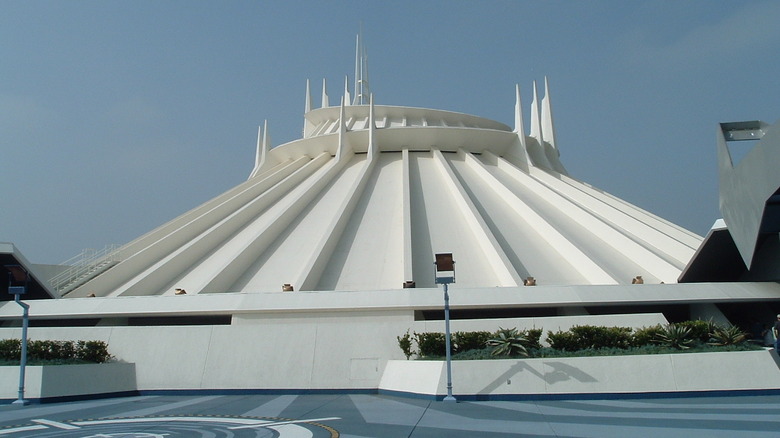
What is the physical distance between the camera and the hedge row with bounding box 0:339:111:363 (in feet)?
45.8

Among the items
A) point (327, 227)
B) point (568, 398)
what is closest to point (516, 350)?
point (568, 398)

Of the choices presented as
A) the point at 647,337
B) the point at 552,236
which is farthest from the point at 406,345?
the point at 552,236

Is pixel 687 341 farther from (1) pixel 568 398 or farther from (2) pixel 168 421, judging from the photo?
(2) pixel 168 421

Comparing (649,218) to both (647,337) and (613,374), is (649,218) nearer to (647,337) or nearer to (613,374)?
(647,337)

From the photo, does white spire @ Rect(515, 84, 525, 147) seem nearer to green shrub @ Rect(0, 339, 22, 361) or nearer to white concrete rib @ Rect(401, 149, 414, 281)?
white concrete rib @ Rect(401, 149, 414, 281)

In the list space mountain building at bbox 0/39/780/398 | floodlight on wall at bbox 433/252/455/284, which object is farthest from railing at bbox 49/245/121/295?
floodlight on wall at bbox 433/252/455/284

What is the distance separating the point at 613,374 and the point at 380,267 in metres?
7.63

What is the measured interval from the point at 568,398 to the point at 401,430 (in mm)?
4661

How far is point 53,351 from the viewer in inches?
554

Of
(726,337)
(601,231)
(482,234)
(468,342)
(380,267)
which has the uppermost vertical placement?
(601,231)

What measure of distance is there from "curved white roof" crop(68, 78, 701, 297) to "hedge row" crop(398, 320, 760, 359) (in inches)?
117

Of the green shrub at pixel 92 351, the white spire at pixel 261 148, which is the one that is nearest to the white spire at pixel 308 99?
the white spire at pixel 261 148

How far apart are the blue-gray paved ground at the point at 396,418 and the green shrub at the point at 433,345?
144 centimetres

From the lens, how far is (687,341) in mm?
12414
